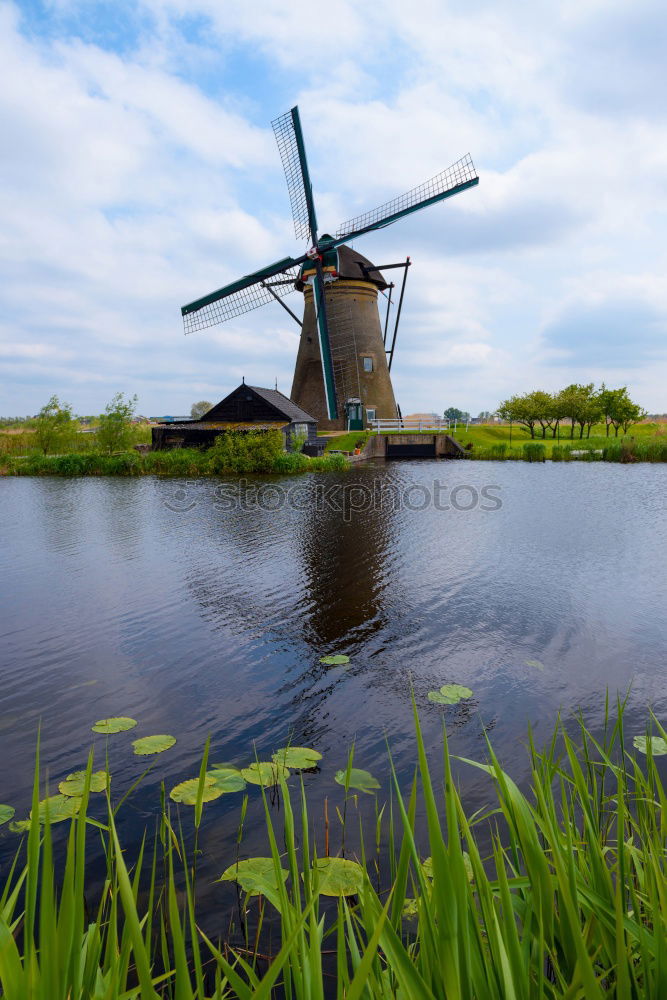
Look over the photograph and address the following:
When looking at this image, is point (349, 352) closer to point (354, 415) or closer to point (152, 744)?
point (354, 415)

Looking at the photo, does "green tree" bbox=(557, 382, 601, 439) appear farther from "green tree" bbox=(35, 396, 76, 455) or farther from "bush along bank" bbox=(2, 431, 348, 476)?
"green tree" bbox=(35, 396, 76, 455)

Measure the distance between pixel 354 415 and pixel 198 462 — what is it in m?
13.1

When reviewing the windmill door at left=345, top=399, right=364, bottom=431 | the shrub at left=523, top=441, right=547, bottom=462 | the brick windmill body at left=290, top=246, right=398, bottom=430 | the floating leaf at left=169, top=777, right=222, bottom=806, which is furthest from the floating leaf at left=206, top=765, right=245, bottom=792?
the windmill door at left=345, top=399, right=364, bottom=431

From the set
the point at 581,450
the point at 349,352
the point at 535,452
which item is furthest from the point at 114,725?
the point at 581,450

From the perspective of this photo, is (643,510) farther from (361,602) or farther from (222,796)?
(222,796)

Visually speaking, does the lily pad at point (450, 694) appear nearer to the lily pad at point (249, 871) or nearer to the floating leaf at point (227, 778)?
the floating leaf at point (227, 778)

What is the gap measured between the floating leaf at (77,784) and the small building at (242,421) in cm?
2593

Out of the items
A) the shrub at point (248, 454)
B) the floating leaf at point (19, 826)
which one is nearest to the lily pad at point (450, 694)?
the floating leaf at point (19, 826)

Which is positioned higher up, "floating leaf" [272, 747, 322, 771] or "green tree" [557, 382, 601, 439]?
"green tree" [557, 382, 601, 439]

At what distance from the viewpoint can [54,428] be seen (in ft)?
104

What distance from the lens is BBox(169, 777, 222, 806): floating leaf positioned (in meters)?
3.65

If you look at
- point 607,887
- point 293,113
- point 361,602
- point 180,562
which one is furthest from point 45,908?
point 293,113

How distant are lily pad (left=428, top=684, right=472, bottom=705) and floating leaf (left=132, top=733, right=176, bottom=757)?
2220mm

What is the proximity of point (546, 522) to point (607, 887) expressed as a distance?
12571mm
